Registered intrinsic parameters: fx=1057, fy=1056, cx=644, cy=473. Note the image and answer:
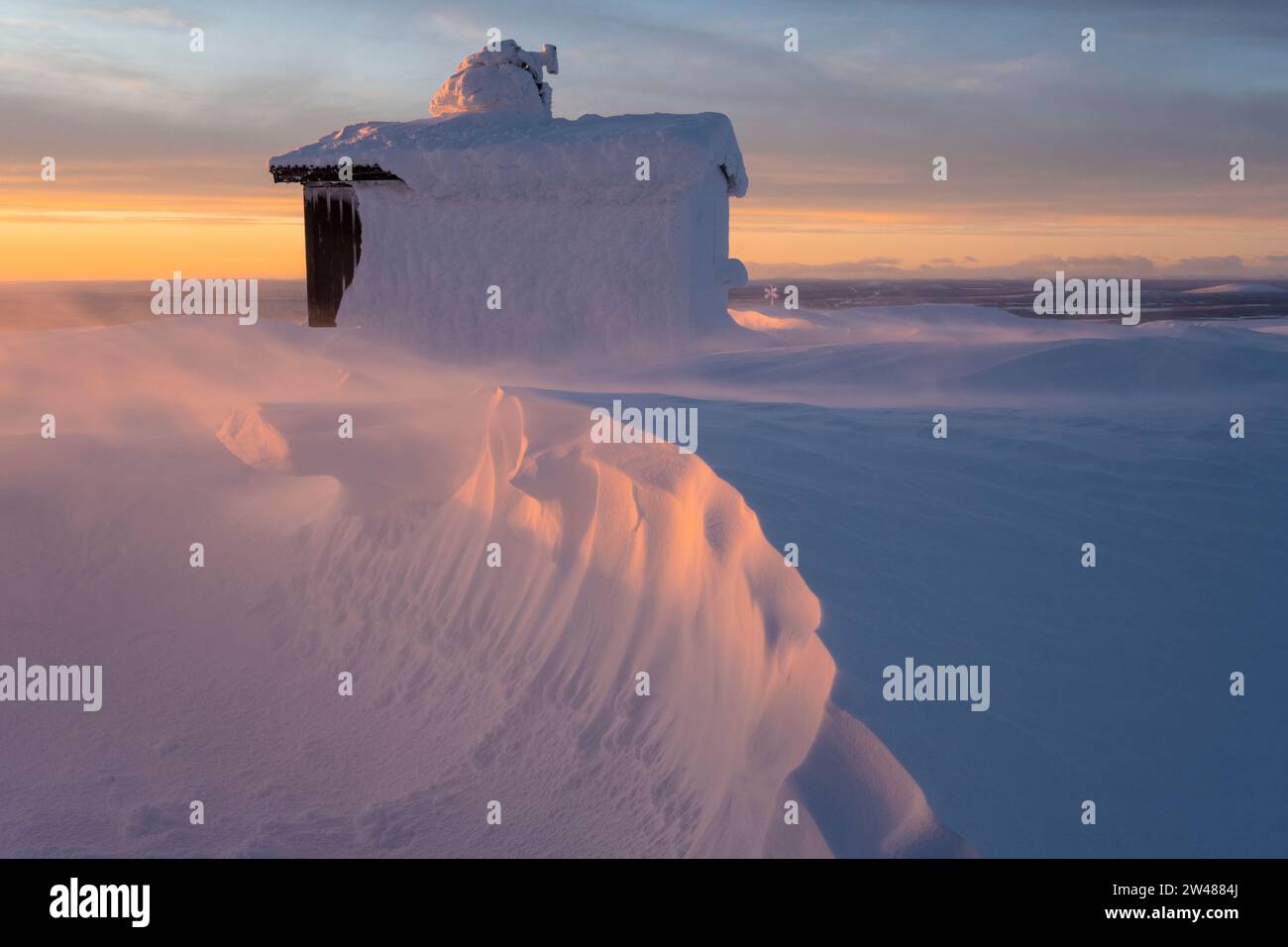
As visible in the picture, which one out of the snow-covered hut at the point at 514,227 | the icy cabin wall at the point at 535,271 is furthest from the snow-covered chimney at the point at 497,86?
the icy cabin wall at the point at 535,271

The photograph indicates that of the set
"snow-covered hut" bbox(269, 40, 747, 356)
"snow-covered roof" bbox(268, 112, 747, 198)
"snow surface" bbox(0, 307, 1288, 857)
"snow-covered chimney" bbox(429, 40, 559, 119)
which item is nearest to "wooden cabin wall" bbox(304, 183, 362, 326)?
"snow-covered hut" bbox(269, 40, 747, 356)

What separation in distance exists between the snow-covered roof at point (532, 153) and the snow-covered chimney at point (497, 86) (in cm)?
30

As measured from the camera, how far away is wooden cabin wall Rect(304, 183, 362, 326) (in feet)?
44.6

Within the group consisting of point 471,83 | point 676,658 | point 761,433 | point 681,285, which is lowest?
point 676,658

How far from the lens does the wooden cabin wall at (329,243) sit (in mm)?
13594

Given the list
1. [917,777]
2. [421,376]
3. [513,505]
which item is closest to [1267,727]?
[917,777]

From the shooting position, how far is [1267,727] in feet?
12.5

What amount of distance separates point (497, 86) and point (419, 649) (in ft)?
31.8

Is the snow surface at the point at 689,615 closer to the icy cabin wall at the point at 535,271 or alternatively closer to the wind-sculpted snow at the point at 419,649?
the wind-sculpted snow at the point at 419,649

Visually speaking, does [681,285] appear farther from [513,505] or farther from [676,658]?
[676,658]

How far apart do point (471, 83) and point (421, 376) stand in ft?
16.2

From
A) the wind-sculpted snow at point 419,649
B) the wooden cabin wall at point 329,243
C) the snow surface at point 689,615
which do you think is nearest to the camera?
the snow surface at point 689,615

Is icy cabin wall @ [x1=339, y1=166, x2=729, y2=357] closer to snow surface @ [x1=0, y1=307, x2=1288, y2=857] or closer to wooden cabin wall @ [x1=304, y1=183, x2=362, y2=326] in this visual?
wooden cabin wall @ [x1=304, y1=183, x2=362, y2=326]

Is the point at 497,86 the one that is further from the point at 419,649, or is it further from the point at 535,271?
the point at 419,649
